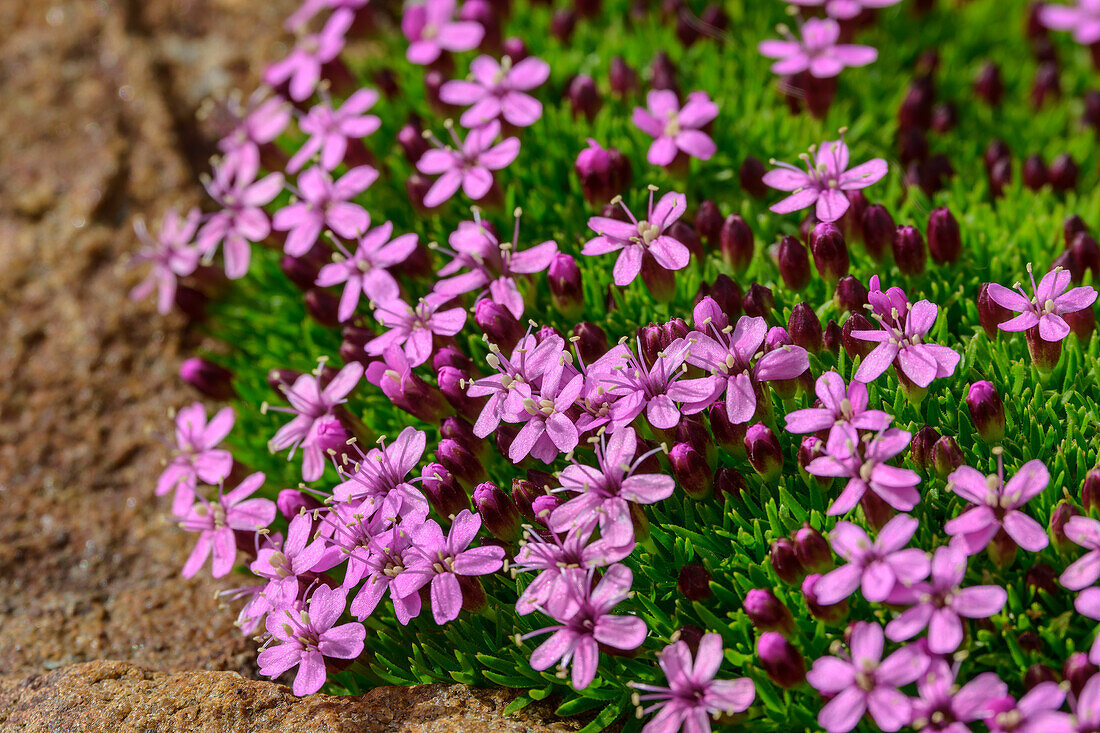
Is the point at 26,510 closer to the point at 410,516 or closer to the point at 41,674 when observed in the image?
the point at 41,674

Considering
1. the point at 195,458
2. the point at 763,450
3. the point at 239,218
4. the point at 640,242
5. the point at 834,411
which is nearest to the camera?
the point at 834,411

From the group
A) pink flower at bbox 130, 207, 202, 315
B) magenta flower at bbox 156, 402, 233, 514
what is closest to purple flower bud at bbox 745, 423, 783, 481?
magenta flower at bbox 156, 402, 233, 514

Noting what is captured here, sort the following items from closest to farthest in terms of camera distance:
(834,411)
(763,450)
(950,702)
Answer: (950,702)
(834,411)
(763,450)

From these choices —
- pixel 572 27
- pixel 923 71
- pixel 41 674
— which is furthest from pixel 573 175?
pixel 41 674

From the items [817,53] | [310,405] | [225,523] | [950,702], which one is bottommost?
[225,523]

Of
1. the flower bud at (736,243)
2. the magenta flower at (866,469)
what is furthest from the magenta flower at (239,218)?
the magenta flower at (866,469)

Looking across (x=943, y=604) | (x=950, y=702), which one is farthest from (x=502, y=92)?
(x=950, y=702)

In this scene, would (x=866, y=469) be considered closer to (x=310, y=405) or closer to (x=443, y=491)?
(x=443, y=491)
